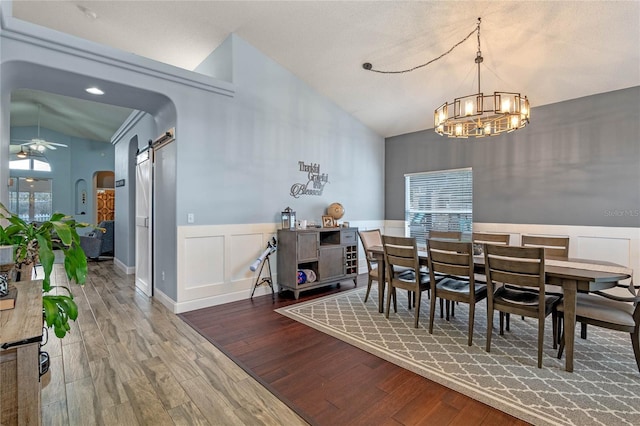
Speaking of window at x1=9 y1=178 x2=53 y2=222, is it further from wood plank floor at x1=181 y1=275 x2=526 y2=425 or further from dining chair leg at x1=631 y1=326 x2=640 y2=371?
dining chair leg at x1=631 y1=326 x2=640 y2=371

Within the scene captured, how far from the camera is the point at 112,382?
2.23 meters

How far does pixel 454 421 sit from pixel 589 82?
4.60m

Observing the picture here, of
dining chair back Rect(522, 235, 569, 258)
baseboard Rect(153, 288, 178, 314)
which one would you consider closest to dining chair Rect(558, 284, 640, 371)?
dining chair back Rect(522, 235, 569, 258)

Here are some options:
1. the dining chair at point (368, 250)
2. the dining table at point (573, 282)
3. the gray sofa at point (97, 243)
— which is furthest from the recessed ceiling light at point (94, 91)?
the dining table at point (573, 282)

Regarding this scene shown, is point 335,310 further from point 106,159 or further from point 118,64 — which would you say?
point 106,159

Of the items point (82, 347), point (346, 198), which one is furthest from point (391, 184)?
point (82, 347)

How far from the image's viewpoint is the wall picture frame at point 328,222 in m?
5.12

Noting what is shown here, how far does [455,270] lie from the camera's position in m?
2.89

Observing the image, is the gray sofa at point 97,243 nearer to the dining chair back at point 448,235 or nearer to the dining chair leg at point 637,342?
the dining chair back at point 448,235

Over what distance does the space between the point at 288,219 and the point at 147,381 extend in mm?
2744

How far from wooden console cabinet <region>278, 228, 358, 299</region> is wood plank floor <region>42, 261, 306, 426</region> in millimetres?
1566

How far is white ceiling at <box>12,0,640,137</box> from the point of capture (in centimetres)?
326

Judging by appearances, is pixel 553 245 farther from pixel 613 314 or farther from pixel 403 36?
pixel 403 36

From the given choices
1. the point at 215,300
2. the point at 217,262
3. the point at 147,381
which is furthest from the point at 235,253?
the point at 147,381
